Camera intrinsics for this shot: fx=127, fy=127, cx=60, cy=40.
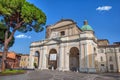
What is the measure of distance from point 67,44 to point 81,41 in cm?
459

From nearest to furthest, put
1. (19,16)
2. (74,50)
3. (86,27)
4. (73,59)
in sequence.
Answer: (19,16) → (74,50) → (73,59) → (86,27)

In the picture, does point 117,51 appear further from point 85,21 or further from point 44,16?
point 44,16

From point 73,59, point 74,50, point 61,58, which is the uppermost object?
point 74,50

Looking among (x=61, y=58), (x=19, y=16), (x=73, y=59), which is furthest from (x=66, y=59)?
(x=19, y=16)

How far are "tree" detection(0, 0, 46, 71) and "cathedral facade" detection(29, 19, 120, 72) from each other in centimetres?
1265

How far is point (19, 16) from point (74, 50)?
2213 centimetres

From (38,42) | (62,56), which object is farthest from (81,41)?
(38,42)

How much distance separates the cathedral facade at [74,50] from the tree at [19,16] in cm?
1265

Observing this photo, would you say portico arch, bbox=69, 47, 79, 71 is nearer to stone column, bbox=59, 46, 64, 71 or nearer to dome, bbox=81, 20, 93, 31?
stone column, bbox=59, 46, 64, 71

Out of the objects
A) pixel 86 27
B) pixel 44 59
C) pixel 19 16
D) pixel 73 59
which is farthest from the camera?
pixel 86 27

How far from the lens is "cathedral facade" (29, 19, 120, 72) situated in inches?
1214

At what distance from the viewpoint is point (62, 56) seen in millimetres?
34688

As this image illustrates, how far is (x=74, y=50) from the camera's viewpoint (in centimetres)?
3888

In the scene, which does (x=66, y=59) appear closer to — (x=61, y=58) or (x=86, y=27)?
(x=61, y=58)
